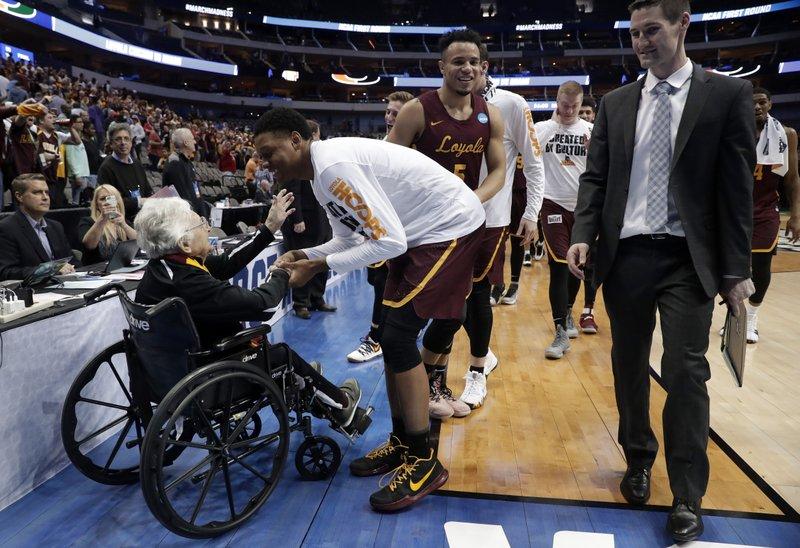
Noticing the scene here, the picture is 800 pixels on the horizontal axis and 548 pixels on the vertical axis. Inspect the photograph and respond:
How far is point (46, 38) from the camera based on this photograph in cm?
2388

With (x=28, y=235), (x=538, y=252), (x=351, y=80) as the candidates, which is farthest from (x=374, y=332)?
(x=351, y=80)

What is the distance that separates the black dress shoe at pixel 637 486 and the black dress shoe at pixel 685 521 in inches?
7.8

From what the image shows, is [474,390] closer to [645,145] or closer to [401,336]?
[401,336]

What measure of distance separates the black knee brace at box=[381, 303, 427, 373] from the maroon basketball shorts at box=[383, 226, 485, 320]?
0.03 metres

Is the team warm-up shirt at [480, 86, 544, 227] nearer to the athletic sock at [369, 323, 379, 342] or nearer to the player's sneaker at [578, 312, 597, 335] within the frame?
the athletic sock at [369, 323, 379, 342]

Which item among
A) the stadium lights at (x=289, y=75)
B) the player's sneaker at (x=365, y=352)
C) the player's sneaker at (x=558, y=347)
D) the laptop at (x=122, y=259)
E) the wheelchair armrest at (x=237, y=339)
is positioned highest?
the stadium lights at (x=289, y=75)

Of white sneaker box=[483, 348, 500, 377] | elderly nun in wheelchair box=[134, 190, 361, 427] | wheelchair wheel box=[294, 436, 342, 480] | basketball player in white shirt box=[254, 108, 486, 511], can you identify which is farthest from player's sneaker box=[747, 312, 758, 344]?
elderly nun in wheelchair box=[134, 190, 361, 427]

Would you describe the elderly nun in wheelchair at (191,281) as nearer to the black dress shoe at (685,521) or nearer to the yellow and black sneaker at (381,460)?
the yellow and black sneaker at (381,460)

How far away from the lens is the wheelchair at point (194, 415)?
5.58 feet

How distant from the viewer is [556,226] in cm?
389

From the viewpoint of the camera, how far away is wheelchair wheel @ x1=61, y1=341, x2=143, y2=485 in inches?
78.4

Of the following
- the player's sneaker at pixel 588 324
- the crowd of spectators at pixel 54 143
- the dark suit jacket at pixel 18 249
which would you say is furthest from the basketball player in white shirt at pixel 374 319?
the crowd of spectators at pixel 54 143

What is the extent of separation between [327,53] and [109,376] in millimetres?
37107

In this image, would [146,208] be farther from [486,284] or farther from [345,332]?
[345,332]
